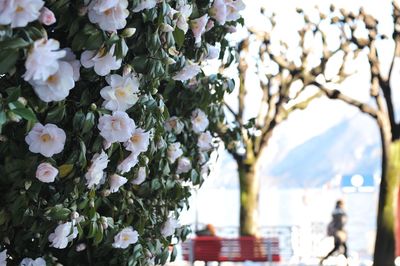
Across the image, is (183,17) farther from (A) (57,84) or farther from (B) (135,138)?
(A) (57,84)

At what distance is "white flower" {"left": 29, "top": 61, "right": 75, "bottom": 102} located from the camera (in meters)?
2.42

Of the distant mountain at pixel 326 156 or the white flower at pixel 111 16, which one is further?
the distant mountain at pixel 326 156

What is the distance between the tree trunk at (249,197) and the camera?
16.4m

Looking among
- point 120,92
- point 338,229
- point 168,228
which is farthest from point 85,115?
point 338,229

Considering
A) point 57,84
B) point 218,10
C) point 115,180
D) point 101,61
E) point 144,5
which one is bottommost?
point 115,180

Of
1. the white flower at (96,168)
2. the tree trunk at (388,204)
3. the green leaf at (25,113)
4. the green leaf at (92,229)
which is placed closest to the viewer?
the green leaf at (25,113)

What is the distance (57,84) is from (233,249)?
10.8 meters

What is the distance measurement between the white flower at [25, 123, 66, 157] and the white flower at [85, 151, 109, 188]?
0.20m

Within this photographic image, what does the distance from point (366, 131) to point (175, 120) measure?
97.8 metres

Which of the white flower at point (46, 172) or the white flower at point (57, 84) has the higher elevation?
the white flower at point (57, 84)

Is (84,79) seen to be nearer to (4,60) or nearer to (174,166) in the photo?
(4,60)

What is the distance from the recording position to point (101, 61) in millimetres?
2697

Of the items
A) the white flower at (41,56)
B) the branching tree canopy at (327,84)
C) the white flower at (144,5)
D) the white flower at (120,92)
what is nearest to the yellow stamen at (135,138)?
the white flower at (120,92)

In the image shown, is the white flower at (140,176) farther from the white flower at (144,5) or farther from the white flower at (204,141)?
the white flower at (204,141)
